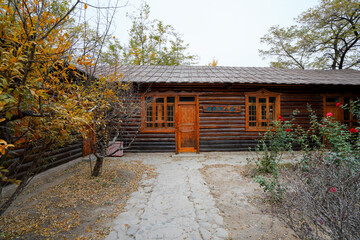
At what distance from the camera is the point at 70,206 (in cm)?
317

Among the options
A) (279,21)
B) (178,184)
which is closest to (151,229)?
(178,184)

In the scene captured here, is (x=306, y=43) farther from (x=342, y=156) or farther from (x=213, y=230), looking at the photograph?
(x=213, y=230)

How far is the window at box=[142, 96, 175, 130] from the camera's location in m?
7.85

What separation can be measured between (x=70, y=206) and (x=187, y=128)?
5.51m

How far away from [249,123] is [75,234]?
794cm

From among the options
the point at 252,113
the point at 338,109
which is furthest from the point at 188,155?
the point at 338,109

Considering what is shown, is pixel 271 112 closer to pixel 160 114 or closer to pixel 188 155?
pixel 188 155

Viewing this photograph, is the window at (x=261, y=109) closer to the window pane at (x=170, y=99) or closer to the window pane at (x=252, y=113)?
the window pane at (x=252, y=113)

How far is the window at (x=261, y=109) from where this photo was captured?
811 centimetres

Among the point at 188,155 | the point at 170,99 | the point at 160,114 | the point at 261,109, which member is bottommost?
the point at 188,155

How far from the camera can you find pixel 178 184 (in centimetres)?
427

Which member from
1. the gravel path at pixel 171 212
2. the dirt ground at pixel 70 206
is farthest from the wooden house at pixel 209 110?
the dirt ground at pixel 70 206

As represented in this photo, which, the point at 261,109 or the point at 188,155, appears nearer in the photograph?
the point at 188,155

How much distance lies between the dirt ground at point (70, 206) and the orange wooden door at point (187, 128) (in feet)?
10.2
